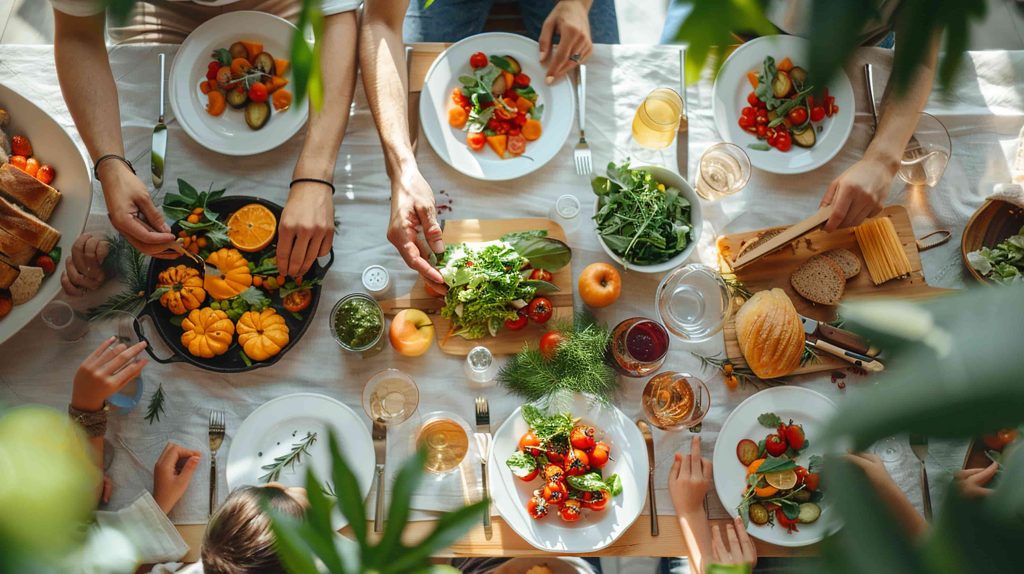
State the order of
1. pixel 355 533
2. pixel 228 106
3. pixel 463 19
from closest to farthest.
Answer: pixel 355 533 < pixel 228 106 < pixel 463 19

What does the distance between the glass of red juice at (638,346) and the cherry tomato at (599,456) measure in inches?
7.7

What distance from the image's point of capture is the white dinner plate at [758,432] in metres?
1.50

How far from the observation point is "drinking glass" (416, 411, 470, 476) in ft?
5.07

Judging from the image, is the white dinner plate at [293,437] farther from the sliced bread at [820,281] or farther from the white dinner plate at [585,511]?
the sliced bread at [820,281]

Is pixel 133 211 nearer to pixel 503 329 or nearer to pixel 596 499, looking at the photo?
pixel 503 329

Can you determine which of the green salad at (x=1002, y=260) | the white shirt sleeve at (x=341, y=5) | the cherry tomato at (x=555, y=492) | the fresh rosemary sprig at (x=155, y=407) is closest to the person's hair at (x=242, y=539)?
the fresh rosemary sprig at (x=155, y=407)

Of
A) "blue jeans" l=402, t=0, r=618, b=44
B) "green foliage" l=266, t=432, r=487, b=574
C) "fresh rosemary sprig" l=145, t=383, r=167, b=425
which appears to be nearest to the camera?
"green foliage" l=266, t=432, r=487, b=574

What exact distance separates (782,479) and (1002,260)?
761 millimetres

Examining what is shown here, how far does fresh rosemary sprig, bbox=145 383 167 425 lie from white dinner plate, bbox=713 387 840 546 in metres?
1.35

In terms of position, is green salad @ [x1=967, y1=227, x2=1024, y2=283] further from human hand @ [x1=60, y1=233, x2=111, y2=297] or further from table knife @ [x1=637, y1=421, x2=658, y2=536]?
human hand @ [x1=60, y1=233, x2=111, y2=297]

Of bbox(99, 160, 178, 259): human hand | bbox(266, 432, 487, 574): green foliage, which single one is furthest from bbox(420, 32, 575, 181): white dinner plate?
bbox(266, 432, 487, 574): green foliage

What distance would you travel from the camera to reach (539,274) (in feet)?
5.37

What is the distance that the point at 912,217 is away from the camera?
170 centimetres

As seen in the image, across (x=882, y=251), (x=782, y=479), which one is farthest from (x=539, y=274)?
(x=882, y=251)
